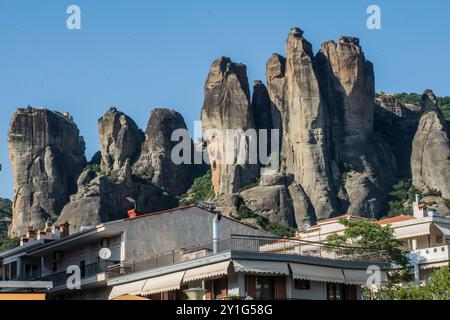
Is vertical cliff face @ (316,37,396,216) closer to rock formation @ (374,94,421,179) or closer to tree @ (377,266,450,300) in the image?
rock formation @ (374,94,421,179)

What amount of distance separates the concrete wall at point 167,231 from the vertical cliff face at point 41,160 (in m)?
115

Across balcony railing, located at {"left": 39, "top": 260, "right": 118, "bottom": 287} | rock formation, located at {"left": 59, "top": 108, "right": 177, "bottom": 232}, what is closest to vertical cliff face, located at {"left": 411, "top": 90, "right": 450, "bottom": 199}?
rock formation, located at {"left": 59, "top": 108, "right": 177, "bottom": 232}

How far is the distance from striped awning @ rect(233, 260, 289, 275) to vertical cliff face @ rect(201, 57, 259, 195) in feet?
397

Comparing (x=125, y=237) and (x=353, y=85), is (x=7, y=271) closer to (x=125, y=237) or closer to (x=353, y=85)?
(x=125, y=237)

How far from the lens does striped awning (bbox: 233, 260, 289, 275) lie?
2748 cm

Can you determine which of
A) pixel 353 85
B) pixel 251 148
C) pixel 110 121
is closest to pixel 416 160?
pixel 353 85

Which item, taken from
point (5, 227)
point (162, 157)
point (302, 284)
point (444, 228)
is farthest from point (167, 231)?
point (5, 227)

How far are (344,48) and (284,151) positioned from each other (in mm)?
20013

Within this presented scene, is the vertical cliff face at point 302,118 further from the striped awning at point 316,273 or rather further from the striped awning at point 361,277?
the striped awning at point 316,273

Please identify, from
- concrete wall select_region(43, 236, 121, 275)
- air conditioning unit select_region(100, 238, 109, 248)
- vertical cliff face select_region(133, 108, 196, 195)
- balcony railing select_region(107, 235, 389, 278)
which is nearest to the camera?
balcony railing select_region(107, 235, 389, 278)

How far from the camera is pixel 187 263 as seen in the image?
1160 inches

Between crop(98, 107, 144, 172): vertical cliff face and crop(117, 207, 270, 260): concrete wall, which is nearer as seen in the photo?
crop(117, 207, 270, 260): concrete wall

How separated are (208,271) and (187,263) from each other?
1429 millimetres

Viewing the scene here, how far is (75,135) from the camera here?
163m
